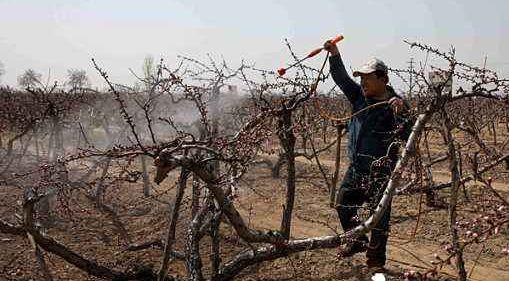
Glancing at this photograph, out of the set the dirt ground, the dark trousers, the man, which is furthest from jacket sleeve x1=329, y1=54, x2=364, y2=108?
the dirt ground

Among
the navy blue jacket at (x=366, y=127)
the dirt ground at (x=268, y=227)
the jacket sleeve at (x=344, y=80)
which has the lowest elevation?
the dirt ground at (x=268, y=227)

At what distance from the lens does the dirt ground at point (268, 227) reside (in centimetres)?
493

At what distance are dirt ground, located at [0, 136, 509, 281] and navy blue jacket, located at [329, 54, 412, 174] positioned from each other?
0.62 metres

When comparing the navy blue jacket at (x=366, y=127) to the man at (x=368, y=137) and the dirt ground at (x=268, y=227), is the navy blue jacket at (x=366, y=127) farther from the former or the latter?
the dirt ground at (x=268, y=227)

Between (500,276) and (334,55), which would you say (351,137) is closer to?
(334,55)

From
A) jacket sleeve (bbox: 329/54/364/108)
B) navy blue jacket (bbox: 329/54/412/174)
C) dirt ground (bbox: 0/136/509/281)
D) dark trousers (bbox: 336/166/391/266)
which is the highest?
jacket sleeve (bbox: 329/54/364/108)

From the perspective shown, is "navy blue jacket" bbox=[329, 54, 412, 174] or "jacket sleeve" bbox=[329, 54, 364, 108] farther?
"jacket sleeve" bbox=[329, 54, 364, 108]

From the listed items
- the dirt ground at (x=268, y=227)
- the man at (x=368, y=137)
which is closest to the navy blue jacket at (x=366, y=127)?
the man at (x=368, y=137)

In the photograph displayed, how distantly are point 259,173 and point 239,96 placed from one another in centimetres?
774

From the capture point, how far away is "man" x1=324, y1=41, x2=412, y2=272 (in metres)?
4.11

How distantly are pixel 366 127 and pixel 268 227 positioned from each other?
10.4ft

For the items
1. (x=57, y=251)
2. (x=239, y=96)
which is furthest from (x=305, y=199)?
(x=239, y=96)

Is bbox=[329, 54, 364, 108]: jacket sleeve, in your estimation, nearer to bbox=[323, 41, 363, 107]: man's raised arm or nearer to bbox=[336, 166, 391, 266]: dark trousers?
bbox=[323, 41, 363, 107]: man's raised arm

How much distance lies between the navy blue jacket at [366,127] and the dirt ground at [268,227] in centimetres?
62
